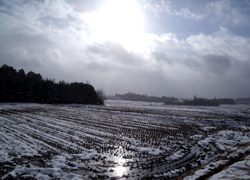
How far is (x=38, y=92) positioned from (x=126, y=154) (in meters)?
42.9

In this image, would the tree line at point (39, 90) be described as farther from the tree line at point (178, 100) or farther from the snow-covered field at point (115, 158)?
the tree line at point (178, 100)

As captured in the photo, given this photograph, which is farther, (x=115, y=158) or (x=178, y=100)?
(x=178, y=100)

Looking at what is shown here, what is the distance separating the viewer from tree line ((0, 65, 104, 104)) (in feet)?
124

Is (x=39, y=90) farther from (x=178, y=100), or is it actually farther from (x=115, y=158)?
(x=178, y=100)

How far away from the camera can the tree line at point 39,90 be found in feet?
124

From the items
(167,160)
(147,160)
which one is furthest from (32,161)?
(167,160)

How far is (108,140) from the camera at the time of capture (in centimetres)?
966

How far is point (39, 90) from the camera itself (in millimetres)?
43438

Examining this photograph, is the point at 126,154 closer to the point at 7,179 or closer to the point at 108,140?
the point at 108,140

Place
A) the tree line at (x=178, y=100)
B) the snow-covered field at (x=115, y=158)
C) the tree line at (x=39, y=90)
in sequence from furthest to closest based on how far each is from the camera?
the tree line at (x=178, y=100) → the tree line at (x=39, y=90) → the snow-covered field at (x=115, y=158)

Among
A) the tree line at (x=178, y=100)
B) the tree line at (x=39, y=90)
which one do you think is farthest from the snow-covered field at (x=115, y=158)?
the tree line at (x=178, y=100)

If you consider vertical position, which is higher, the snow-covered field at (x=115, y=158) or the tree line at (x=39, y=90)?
the tree line at (x=39, y=90)

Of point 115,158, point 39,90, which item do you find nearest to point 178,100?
point 39,90

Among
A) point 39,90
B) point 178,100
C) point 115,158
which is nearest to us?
point 115,158
